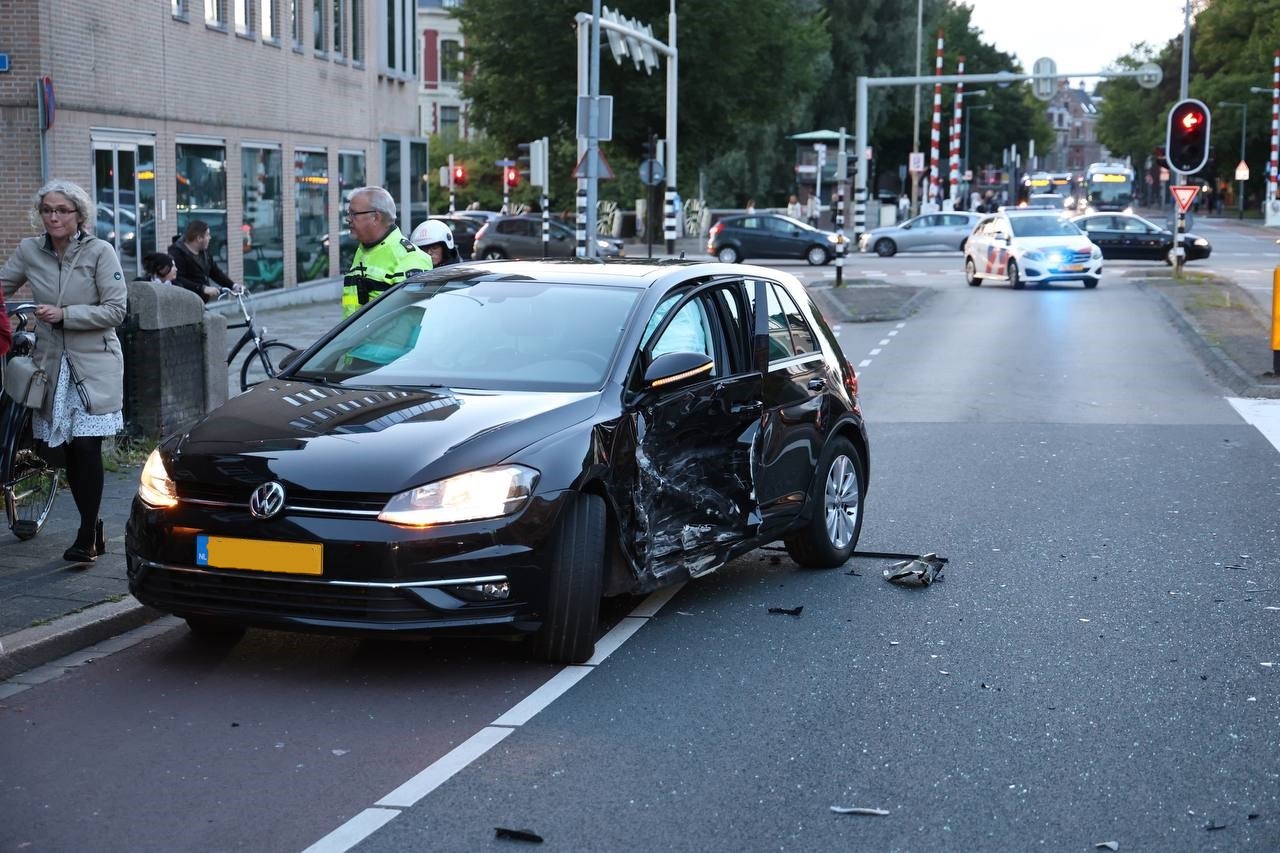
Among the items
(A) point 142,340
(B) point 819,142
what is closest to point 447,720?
(A) point 142,340

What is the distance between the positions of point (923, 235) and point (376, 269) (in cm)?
4579

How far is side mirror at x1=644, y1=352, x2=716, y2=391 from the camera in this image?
731cm

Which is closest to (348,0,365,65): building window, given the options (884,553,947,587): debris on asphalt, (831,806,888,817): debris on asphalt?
(884,553,947,587): debris on asphalt

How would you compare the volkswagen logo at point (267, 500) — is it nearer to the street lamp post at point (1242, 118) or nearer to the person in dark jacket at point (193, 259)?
the person in dark jacket at point (193, 259)

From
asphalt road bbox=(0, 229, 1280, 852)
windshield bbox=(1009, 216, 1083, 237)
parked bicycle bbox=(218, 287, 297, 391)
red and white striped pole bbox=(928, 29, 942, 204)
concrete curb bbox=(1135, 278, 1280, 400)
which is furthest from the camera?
red and white striped pole bbox=(928, 29, 942, 204)

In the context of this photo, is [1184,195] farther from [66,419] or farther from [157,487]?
[157,487]

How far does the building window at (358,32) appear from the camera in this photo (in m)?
37.3

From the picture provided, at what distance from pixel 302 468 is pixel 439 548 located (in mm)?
566

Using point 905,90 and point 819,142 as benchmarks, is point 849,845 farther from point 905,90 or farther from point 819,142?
point 905,90

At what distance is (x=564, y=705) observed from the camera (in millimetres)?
6277

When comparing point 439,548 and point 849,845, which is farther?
point 439,548

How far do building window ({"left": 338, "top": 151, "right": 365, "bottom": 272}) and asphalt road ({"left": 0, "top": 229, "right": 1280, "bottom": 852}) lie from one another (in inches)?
1078

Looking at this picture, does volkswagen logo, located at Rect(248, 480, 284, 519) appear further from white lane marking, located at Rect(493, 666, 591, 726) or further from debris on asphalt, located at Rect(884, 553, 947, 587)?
debris on asphalt, located at Rect(884, 553, 947, 587)

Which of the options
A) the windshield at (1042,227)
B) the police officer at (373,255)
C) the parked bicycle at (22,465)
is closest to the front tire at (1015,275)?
the windshield at (1042,227)
